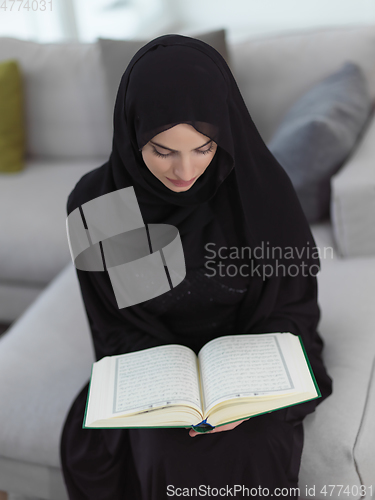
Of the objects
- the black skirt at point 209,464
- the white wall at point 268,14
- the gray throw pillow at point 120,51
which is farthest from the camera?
the white wall at point 268,14

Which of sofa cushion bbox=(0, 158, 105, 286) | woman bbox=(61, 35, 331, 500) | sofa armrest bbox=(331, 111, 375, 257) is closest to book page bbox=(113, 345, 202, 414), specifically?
woman bbox=(61, 35, 331, 500)

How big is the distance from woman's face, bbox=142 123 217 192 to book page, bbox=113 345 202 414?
32cm

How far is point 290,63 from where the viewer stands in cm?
175

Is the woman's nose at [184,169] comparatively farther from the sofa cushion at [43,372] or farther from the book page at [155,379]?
the sofa cushion at [43,372]

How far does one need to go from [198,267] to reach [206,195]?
0.17 m

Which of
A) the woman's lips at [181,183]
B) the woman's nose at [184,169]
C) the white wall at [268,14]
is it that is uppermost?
the white wall at [268,14]

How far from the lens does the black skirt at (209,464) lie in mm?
894

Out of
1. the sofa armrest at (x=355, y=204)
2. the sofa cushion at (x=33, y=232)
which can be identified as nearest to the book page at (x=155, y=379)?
the sofa armrest at (x=355, y=204)

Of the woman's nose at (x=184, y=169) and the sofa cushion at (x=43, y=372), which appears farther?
the sofa cushion at (x=43, y=372)

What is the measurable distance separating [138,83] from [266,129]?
1085 millimetres

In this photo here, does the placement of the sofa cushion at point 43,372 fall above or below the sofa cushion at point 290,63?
below

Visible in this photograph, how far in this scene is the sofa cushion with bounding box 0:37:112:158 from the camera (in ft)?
6.70

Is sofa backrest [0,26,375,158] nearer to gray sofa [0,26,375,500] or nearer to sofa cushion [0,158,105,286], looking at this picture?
gray sofa [0,26,375,500]

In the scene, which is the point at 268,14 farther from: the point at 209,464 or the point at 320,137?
the point at 209,464
